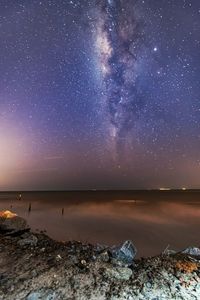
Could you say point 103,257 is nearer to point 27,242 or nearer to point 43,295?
point 43,295

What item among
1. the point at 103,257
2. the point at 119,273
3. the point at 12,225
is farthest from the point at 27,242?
the point at 12,225

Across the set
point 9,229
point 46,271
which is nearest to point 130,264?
point 46,271

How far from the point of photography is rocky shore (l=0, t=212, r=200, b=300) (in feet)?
29.1

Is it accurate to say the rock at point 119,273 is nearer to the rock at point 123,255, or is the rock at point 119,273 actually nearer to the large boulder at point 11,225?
the rock at point 123,255

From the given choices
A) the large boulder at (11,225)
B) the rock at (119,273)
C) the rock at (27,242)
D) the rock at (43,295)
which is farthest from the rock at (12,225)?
the rock at (119,273)

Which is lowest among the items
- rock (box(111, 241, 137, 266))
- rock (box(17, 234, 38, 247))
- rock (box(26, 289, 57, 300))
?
rock (box(26, 289, 57, 300))

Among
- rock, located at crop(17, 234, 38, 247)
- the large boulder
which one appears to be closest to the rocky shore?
rock, located at crop(17, 234, 38, 247)

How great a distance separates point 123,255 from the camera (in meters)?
11.9

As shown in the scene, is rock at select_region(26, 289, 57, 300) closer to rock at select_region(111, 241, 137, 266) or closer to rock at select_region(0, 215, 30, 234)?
rock at select_region(111, 241, 137, 266)

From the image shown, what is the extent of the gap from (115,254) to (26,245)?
5.15 metres

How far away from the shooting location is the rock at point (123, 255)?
1135 cm

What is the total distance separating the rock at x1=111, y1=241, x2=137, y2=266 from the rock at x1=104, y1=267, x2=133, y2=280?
632mm

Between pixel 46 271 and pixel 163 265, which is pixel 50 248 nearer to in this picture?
pixel 46 271

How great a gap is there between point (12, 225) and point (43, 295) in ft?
40.0
